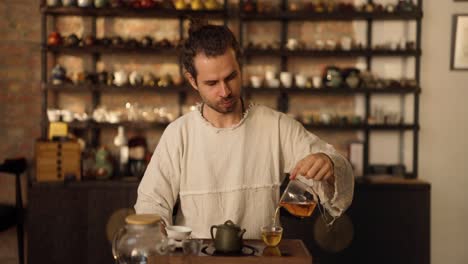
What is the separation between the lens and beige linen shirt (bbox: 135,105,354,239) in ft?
7.85

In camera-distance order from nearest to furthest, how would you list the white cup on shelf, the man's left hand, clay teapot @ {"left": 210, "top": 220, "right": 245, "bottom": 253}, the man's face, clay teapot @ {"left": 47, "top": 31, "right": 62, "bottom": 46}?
clay teapot @ {"left": 210, "top": 220, "right": 245, "bottom": 253}, the man's left hand, the man's face, clay teapot @ {"left": 47, "top": 31, "right": 62, "bottom": 46}, the white cup on shelf

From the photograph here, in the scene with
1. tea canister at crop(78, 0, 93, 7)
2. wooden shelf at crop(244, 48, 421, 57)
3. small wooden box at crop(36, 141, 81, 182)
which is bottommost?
small wooden box at crop(36, 141, 81, 182)

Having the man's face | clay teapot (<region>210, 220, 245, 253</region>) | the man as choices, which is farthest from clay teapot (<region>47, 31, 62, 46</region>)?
clay teapot (<region>210, 220, 245, 253</region>)

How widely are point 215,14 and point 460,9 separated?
1996mm

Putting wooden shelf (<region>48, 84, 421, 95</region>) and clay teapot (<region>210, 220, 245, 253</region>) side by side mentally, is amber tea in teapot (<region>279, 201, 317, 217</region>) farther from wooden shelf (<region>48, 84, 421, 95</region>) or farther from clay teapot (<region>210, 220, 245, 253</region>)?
wooden shelf (<region>48, 84, 421, 95</region>)

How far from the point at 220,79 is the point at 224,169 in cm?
39

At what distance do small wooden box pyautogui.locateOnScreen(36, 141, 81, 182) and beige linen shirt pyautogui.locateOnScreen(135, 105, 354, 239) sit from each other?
2213 mm

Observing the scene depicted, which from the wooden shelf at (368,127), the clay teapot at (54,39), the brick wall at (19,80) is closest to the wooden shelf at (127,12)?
the clay teapot at (54,39)

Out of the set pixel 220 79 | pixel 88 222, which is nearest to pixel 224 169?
pixel 220 79

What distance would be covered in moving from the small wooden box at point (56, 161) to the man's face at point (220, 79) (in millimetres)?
2445

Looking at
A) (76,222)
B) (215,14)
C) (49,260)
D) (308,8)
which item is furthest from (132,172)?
(308,8)

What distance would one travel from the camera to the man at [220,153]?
230 cm

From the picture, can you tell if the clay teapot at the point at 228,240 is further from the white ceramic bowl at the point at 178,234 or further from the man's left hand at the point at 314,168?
the man's left hand at the point at 314,168

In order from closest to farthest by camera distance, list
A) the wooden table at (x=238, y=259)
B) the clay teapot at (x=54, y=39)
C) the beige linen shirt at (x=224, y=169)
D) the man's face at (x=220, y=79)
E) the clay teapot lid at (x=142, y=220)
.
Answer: the clay teapot lid at (x=142, y=220)
the wooden table at (x=238, y=259)
the man's face at (x=220, y=79)
the beige linen shirt at (x=224, y=169)
the clay teapot at (x=54, y=39)
